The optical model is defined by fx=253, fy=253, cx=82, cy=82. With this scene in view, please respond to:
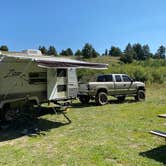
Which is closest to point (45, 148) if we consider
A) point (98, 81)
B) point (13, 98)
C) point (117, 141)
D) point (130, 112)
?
point (117, 141)

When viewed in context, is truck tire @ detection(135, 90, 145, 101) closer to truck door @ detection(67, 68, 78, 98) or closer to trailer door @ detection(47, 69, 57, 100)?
truck door @ detection(67, 68, 78, 98)

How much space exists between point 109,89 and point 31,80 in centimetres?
621

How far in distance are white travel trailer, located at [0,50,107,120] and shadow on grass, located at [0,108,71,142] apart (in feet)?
1.40

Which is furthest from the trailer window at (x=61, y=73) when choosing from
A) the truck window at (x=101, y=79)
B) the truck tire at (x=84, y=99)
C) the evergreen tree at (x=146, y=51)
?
the evergreen tree at (x=146, y=51)

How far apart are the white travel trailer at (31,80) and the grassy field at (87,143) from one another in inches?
35.8

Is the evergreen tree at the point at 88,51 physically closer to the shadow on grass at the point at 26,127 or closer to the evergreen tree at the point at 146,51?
the evergreen tree at the point at 146,51

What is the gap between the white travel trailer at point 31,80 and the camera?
319 inches

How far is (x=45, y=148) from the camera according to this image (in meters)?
6.24

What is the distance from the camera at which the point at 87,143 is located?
256 inches

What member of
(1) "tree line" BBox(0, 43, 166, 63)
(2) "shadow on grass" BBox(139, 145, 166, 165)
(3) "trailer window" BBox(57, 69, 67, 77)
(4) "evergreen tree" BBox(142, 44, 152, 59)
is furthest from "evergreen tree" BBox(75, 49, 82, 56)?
(2) "shadow on grass" BBox(139, 145, 166, 165)

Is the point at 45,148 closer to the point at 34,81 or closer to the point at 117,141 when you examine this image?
the point at 117,141

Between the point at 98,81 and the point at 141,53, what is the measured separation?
225 ft

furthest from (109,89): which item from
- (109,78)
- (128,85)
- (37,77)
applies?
(37,77)

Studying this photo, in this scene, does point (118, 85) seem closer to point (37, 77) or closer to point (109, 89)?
point (109, 89)
